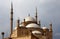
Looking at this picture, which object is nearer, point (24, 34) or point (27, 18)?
point (24, 34)

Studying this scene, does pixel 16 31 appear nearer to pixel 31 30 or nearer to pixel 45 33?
pixel 31 30

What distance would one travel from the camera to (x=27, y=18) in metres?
40.6

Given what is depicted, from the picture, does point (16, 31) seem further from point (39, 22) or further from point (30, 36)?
point (39, 22)

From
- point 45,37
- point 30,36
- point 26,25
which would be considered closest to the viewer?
point 30,36

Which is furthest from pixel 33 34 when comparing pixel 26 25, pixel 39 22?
pixel 39 22

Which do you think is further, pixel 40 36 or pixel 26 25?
pixel 26 25

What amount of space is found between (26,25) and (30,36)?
533 cm

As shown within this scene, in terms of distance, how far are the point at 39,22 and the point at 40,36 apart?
654cm

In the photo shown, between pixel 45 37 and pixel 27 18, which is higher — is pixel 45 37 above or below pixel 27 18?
below

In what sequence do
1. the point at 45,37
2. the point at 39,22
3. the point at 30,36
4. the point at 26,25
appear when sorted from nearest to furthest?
the point at 30,36, the point at 45,37, the point at 26,25, the point at 39,22

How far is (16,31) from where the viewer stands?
3691cm

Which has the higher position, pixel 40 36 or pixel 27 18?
pixel 27 18

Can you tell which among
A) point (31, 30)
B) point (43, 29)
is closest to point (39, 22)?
point (43, 29)

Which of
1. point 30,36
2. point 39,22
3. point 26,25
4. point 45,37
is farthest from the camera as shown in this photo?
point 39,22
